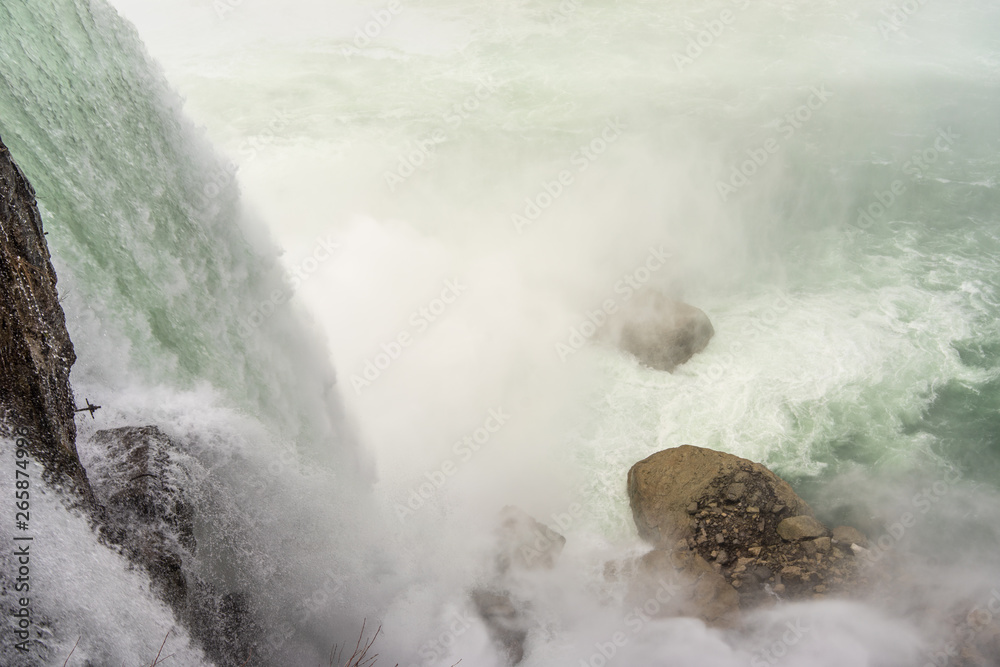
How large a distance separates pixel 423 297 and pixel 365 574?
668 centimetres

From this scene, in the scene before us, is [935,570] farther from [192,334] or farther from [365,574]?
[192,334]

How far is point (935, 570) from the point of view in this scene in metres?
9.40

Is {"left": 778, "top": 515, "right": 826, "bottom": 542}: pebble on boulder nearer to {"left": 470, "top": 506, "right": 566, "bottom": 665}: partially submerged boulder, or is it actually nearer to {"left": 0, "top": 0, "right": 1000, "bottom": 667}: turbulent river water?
{"left": 0, "top": 0, "right": 1000, "bottom": 667}: turbulent river water

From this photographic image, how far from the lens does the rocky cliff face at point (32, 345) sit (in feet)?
14.4

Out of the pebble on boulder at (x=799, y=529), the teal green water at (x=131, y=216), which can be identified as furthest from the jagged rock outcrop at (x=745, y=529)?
the teal green water at (x=131, y=216)

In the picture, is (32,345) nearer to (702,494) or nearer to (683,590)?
(683,590)

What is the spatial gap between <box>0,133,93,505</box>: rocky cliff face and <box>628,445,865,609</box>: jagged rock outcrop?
7.62 metres

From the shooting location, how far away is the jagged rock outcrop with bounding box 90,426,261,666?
5.21 m

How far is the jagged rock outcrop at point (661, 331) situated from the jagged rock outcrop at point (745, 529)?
2.93 meters

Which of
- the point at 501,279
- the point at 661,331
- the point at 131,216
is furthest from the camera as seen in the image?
the point at 501,279

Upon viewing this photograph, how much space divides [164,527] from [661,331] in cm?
951

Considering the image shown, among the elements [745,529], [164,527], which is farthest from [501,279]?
[164,527]

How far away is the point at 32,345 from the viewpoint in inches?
179

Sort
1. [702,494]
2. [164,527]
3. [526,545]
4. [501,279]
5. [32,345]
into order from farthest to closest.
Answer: [501,279] < [526,545] < [702,494] < [164,527] < [32,345]
